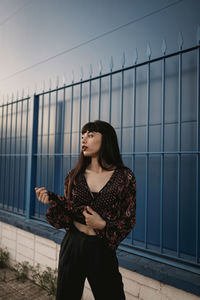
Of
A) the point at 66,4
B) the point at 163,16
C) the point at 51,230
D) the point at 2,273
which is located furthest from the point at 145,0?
the point at 2,273

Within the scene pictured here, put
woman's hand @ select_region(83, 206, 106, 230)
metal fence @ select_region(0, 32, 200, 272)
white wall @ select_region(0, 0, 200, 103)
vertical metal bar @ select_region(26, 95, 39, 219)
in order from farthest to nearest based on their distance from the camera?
vertical metal bar @ select_region(26, 95, 39, 219) < white wall @ select_region(0, 0, 200, 103) < metal fence @ select_region(0, 32, 200, 272) < woman's hand @ select_region(83, 206, 106, 230)

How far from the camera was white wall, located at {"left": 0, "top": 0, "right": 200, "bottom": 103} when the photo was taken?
272 cm

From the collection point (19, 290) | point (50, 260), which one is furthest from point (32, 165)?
point (19, 290)

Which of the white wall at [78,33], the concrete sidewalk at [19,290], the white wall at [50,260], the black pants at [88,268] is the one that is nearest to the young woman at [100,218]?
the black pants at [88,268]

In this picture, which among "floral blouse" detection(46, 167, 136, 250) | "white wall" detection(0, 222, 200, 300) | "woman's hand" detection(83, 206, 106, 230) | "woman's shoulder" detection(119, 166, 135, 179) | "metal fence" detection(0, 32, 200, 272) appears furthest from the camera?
"metal fence" detection(0, 32, 200, 272)

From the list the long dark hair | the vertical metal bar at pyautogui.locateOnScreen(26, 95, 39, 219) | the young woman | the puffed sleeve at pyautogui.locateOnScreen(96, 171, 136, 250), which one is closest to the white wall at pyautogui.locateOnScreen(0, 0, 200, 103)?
the vertical metal bar at pyautogui.locateOnScreen(26, 95, 39, 219)

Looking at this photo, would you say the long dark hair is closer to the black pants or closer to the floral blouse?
the floral blouse

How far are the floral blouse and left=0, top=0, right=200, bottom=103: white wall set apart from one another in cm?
197

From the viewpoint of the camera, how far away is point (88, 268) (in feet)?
4.78

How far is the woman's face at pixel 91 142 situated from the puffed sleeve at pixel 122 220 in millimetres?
292

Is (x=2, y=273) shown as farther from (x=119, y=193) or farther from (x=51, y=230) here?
(x=119, y=193)

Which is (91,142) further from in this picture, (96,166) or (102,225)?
(102,225)

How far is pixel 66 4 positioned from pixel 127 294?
457 cm

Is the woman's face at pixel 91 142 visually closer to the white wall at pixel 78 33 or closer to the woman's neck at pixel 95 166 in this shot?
the woman's neck at pixel 95 166
